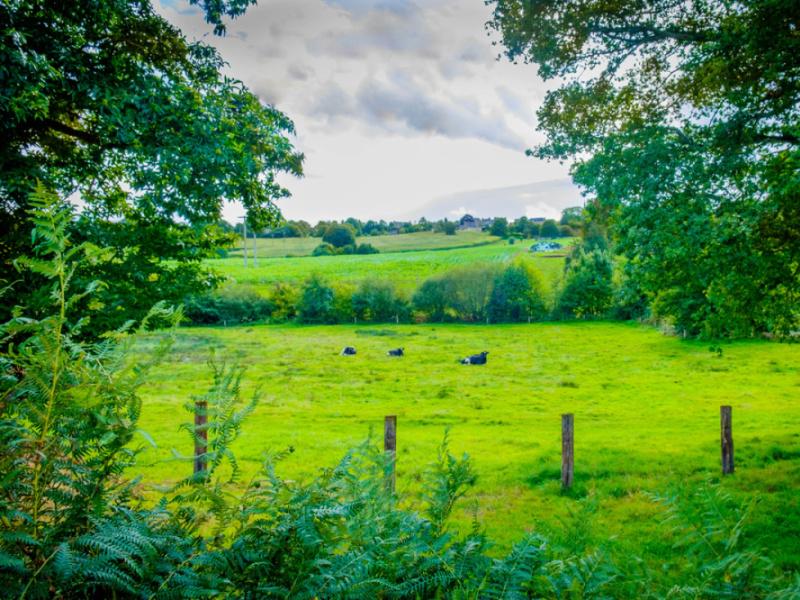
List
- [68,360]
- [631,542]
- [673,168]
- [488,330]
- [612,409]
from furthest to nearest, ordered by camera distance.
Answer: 1. [488,330]
2. [612,409]
3. [673,168]
4. [631,542]
5. [68,360]

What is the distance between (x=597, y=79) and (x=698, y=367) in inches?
1169

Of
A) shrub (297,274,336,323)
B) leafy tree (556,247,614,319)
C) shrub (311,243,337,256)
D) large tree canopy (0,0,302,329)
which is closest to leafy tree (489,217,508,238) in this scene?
shrub (311,243,337,256)

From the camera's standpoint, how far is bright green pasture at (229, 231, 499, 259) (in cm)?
12628

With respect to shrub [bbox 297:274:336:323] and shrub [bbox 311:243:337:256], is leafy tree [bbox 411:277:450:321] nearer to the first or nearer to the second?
shrub [bbox 297:274:336:323]

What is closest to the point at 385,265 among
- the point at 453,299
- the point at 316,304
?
the point at 316,304

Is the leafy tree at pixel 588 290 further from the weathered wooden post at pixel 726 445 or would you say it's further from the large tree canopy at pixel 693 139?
the large tree canopy at pixel 693 139

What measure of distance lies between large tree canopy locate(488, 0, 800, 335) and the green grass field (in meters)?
63.0

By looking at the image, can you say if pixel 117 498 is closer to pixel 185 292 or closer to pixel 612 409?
pixel 185 292

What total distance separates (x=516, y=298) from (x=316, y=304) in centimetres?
2925

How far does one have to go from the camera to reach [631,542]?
9914 millimetres

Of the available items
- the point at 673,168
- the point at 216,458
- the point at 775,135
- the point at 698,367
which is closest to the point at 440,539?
the point at 216,458

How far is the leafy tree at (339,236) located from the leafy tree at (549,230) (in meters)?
53.9

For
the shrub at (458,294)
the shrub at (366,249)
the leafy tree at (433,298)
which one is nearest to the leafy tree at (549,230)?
the shrub at (366,249)

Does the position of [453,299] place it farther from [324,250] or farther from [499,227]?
[499,227]
